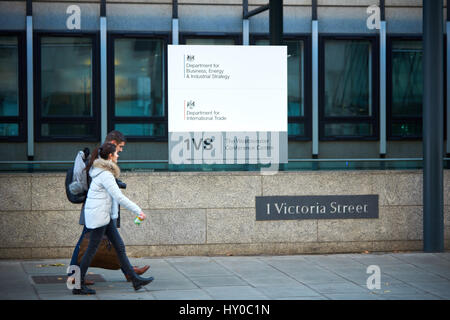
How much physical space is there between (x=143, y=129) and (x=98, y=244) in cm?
663

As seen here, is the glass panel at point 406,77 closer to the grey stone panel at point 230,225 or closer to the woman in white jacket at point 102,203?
the grey stone panel at point 230,225

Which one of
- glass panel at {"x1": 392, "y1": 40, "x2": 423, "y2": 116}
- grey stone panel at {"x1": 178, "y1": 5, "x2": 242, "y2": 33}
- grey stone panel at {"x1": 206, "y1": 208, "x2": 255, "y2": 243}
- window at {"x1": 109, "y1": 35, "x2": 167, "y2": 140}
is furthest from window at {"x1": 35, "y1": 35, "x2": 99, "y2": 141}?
glass panel at {"x1": 392, "y1": 40, "x2": 423, "y2": 116}

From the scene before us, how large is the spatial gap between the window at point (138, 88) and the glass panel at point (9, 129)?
5.96 ft

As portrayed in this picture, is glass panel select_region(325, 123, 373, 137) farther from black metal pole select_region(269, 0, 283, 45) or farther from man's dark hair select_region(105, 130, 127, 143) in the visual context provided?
man's dark hair select_region(105, 130, 127, 143)

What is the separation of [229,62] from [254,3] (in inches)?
158

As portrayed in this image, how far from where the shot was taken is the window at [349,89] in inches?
608

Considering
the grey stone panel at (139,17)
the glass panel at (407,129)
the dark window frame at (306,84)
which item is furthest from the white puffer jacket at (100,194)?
the glass panel at (407,129)

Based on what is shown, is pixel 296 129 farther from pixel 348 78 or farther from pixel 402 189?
pixel 402 189

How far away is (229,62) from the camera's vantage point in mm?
11430

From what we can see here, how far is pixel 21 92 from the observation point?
47.2 ft

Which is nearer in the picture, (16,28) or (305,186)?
(305,186)

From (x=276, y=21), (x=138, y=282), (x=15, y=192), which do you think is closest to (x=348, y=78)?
(x=276, y=21)
